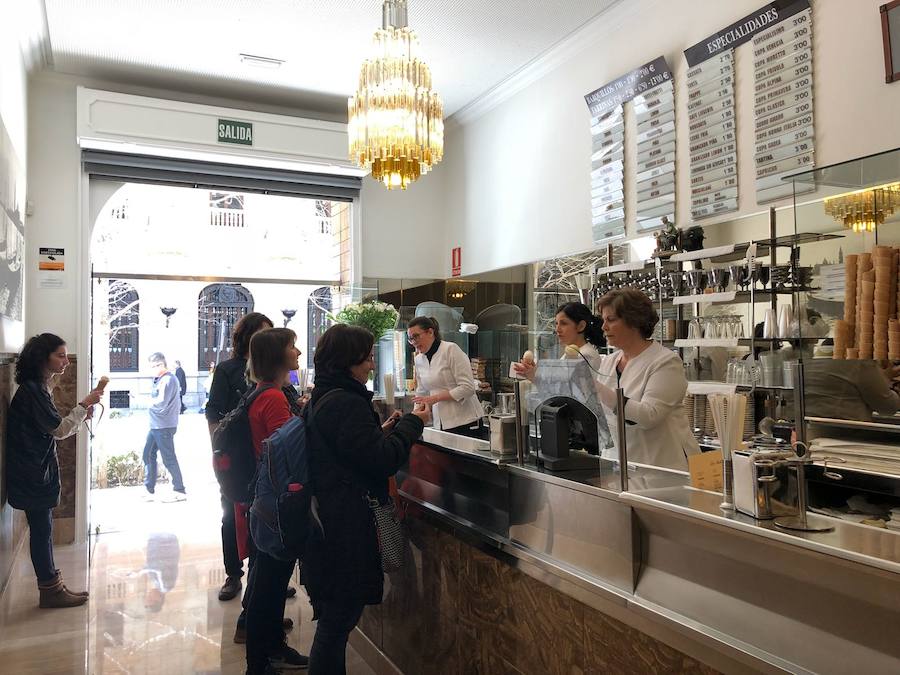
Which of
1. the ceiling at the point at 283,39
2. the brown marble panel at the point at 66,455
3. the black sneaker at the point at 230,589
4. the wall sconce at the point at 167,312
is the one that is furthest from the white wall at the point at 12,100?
the wall sconce at the point at 167,312

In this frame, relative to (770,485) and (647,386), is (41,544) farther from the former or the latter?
(770,485)

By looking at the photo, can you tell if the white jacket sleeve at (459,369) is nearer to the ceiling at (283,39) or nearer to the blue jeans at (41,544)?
the ceiling at (283,39)

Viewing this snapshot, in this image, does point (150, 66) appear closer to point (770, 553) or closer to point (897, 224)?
point (897, 224)

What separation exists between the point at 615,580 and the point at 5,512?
3773 mm

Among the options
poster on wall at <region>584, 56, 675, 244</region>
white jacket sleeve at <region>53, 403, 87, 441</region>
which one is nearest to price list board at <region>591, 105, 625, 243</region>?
poster on wall at <region>584, 56, 675, 244</region>

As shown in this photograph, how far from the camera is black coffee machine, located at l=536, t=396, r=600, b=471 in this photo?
2.22 m

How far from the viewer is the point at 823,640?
4.71ft

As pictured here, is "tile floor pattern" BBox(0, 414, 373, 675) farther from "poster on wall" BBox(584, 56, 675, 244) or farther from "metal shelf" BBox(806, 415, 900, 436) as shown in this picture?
"poster on wall" BBox(584, 56, 675, 244)

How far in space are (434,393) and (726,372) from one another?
175 centimetres

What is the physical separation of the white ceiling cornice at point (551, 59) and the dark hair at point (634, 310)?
275 centimetres

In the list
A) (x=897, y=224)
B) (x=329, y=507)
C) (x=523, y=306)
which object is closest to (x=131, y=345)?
(x=523, y=306)

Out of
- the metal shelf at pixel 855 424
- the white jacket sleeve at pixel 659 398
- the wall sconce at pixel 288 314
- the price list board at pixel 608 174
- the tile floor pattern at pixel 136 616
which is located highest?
the price list board at pixel 608 174

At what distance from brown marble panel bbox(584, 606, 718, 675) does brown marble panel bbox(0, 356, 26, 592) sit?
3.49 m

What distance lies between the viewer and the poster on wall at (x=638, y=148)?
4.38 m
